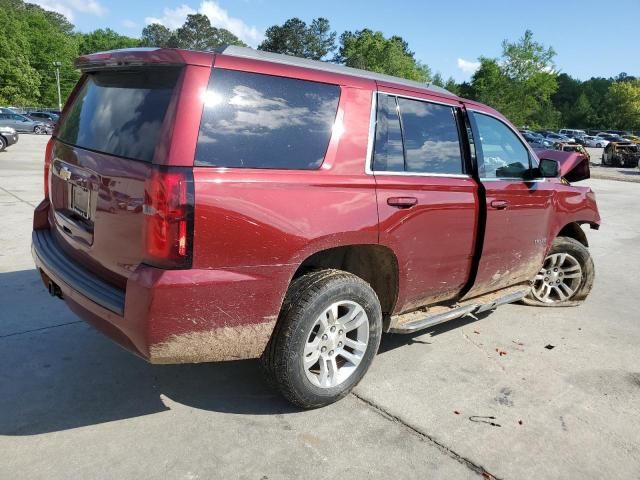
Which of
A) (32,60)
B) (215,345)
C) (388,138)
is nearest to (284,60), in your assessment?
(388,138)

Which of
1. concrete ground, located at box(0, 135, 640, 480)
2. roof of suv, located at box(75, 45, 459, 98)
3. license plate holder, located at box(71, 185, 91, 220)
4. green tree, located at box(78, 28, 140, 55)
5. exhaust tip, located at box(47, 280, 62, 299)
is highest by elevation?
green tree, located at box(78, 28, 140, 55)

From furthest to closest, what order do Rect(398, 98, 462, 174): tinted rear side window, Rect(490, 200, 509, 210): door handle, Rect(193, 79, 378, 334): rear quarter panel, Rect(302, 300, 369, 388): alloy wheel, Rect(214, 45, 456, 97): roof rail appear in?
1. Rect(490, 200, 509, 210): door handle
2. Rect(398, 98, 462, 174): tinted rear side window
3. Rect(302, 300, 369, 388): alloy wheel
4. Rect(214, 45, 456, 97): roof rail
5. Rect(193, 79, 378, 334): rear quarter panel

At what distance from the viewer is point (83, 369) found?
350 cm

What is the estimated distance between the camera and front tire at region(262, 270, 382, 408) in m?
2.92

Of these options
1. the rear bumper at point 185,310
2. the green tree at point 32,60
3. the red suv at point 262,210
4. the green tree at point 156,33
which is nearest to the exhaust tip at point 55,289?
the red suv at point 262,210

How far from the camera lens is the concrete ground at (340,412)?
2.67m

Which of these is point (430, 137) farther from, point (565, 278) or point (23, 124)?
point (23, 124)

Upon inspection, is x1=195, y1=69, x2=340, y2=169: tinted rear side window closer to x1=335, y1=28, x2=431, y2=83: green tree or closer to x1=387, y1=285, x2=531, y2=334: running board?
x1=387, y1=285, x2=531, y2=334: running board

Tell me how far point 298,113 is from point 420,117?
1.06 metres

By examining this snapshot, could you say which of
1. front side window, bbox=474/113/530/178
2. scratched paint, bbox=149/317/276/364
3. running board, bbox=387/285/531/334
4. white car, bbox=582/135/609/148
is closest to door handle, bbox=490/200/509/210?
front side window, bbox=474/113/530/178

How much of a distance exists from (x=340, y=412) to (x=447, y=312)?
1178 mm

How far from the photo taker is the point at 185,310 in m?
2.54

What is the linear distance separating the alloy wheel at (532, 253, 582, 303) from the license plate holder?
160 inches

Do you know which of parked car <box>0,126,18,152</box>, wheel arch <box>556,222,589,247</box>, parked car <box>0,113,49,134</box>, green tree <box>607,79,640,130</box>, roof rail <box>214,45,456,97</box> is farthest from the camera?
green tree <box>607,79,640,130</box>
